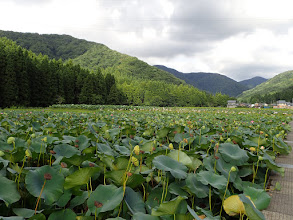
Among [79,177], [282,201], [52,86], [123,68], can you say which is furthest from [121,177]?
[123,68]

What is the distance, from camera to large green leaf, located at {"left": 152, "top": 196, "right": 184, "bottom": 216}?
2.73 ft

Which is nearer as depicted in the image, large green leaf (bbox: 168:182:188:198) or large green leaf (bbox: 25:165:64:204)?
large green leaf (bbox: 25:165:64:204)

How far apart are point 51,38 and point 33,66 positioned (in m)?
122

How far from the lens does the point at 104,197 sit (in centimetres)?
93

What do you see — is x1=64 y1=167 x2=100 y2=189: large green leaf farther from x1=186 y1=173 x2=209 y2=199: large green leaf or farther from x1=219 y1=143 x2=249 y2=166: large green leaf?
x1=219 y1=143 x2=249 y2=166: large green leaf

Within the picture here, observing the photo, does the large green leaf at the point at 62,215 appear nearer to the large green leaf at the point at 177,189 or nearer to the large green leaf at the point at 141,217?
the large green leaf at the point at 141,217

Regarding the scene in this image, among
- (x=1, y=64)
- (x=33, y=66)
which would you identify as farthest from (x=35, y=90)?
(x=1, y=64)

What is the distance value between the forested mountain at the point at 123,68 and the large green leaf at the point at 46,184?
56.8 m

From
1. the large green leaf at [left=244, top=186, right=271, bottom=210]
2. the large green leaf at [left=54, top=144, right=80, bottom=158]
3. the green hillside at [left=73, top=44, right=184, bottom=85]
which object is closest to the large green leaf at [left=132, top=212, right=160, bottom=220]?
the large green leaf at [left=244, top=186, right=271, bottom=210]

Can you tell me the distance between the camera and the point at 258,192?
118 cm

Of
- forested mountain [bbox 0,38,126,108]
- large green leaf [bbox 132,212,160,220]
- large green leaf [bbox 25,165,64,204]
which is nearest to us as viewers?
large green leaf [bbox 132,212,160,220]

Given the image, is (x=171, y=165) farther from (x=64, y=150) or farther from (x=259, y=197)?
(x=64, y=150)

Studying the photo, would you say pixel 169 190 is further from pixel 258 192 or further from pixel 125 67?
pixel 125 67

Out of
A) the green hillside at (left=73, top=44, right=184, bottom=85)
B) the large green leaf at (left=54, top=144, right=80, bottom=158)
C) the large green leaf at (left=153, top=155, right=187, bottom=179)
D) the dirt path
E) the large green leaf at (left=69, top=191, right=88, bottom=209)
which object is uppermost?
the green hillside at (left=73, top=44, right=184, bottom=85)
